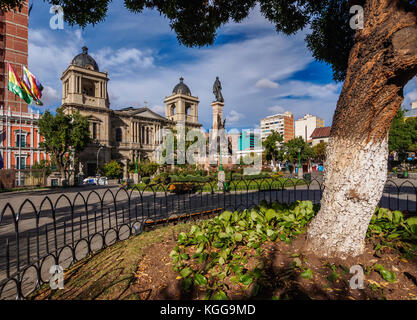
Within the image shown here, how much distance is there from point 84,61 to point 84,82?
3438 millimetres

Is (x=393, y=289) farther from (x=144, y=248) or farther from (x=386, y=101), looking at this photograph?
(x=144, y=248)

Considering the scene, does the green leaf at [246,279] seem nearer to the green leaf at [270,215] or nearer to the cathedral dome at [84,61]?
the green leaf at [270,215]

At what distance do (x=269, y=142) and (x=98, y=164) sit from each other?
28552mm

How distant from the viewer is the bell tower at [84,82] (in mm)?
35344

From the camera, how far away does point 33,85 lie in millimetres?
17688

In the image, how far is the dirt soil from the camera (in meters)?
1.87

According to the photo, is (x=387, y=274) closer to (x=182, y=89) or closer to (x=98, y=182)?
(x=98, y=182)

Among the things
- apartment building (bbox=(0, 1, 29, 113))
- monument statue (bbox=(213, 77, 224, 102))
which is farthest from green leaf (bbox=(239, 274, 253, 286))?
apartment building (bbox=(0, 1, 29, 113))

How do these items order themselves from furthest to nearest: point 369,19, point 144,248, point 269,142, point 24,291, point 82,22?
point 269,142, point 82,22, point 144,248, point 24,291, point 369,19

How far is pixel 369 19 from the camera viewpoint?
2164 millimetres

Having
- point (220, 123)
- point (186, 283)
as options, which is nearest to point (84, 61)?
point (220, 123)

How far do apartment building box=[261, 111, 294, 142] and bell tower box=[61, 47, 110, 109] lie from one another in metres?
82.9
